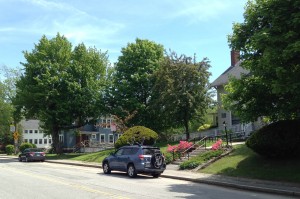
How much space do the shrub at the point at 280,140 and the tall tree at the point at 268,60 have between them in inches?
20.7

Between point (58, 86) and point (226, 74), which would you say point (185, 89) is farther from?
point (58, 86)

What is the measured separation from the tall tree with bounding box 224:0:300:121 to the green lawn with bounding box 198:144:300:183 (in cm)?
233

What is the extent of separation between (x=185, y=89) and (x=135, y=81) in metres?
12.2

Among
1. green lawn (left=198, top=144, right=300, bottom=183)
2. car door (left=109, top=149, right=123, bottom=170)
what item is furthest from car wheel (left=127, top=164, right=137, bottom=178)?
green lawn (left=198, top=144, right=300, bottom=183)

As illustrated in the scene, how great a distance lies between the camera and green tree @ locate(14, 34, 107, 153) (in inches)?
1751

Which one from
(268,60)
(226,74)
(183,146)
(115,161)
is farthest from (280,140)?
(226,74)

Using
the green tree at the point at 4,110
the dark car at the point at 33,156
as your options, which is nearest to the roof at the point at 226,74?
the dark car at the point at 33,156

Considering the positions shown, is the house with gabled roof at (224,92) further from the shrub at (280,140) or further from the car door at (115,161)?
the shrub at (280,140)

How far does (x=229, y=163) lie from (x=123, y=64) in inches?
1118

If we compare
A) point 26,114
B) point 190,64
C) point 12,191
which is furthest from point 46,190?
point 26,114

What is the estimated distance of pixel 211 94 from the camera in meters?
34.8

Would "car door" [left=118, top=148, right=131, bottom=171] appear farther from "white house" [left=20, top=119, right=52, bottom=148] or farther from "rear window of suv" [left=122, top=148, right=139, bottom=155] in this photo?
"white house" [left=20, top=119, right=52, bottom=148]

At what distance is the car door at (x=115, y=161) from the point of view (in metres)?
21.7

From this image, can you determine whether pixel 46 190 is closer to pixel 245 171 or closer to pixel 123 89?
pixel 245 171
